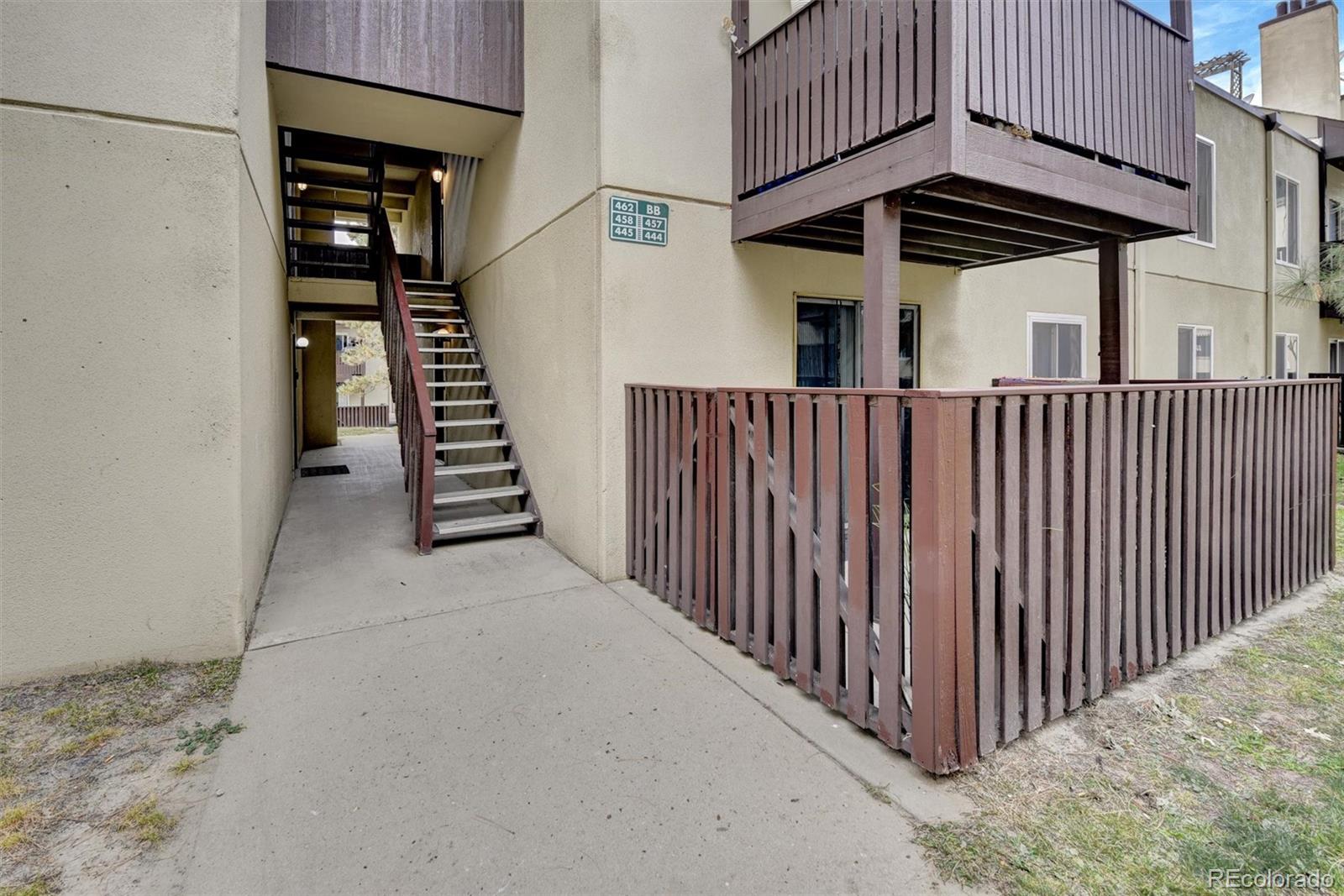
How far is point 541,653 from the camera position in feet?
10.9

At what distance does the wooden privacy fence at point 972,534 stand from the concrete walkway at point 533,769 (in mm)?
297

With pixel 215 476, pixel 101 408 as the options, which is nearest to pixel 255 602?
pixel 215 476

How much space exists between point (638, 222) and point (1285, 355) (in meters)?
11.2

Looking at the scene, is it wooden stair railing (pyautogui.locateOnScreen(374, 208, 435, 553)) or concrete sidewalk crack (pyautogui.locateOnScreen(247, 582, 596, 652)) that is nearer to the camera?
concrete sidewalk crack (pyautogui.locateOnScreen(247, 582, 596, 652))

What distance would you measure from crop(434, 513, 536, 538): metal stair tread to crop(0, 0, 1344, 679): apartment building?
1.4 inches

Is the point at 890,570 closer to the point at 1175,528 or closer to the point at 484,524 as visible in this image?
the point at 1175,528

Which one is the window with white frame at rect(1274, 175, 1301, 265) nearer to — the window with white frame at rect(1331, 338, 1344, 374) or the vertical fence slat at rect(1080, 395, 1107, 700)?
the window with white frame at rect(1331, 338, 1344, 374)

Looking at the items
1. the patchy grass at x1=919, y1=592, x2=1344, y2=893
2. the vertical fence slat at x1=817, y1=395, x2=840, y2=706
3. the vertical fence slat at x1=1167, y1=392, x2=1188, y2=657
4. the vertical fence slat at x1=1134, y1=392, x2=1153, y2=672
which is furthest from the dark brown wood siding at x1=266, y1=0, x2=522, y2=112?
the patchy grass at x1=919, y1=592, x2=1344, y2=893

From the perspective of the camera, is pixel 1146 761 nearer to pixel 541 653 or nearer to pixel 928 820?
pixel 928 820

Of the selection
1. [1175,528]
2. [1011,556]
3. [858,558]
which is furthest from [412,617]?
[1175,528]

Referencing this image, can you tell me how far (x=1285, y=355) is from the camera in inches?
388

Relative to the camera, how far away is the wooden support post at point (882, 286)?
3486mm

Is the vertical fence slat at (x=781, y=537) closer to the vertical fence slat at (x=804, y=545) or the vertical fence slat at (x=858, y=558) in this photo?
the vertical fence slat at (x=804, y=545)

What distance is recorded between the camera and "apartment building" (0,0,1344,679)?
2.94 metres
